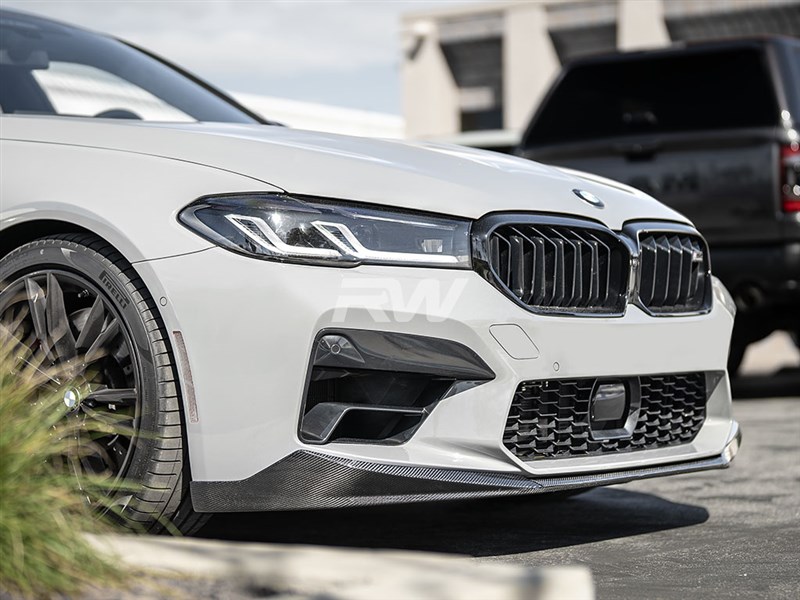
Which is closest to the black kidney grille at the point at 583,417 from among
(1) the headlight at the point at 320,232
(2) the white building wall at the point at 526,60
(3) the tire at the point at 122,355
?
(1) the headlight at the point at 320,232

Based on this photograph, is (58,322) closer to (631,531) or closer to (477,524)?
(477,524)

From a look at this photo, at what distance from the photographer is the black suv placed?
714 centimetres

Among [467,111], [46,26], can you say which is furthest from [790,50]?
[467,111]

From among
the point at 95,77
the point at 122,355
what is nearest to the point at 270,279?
the point at 122,355

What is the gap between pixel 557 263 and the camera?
12.6ft

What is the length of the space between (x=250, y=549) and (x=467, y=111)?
36318 millimetres

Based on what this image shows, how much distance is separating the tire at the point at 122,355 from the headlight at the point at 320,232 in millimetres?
287

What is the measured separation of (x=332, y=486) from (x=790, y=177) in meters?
4.47

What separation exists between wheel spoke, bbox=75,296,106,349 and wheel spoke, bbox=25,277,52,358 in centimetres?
15

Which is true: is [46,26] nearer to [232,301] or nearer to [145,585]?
[232,301]

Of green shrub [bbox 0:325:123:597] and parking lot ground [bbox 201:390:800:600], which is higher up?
green shrub [bbox 0:325:123:597]

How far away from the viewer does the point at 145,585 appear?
2492 millimetres

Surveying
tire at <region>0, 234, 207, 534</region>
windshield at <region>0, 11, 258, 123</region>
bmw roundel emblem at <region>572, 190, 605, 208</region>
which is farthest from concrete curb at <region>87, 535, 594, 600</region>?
windshield at <region>0, 11, 258, 123</region>

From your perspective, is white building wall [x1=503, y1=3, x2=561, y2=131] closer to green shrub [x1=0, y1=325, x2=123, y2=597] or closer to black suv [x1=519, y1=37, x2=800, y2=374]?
black suv [x1=519, y1=37, x2=800, y2=374]
